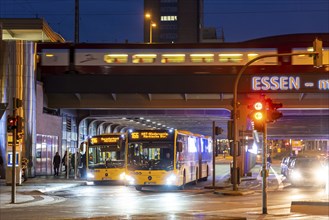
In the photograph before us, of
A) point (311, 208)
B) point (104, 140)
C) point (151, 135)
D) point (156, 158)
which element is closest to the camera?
point (311, 208)

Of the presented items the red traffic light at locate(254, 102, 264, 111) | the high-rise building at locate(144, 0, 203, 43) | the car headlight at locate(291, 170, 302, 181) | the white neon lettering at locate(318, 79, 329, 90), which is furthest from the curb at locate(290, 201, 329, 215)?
the high-rise building at locate(144, 0, 203, 43)

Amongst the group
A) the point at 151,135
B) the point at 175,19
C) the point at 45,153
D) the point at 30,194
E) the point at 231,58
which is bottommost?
the point at 30,194

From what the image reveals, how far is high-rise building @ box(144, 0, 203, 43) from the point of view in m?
176

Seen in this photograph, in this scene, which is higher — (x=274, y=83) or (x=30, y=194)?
(x=274, y=83)

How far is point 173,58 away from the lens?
151ft

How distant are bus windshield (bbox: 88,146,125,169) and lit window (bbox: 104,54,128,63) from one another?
1050 cm

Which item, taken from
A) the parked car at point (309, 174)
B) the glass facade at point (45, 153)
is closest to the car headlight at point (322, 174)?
the parked car at point (309, 174)

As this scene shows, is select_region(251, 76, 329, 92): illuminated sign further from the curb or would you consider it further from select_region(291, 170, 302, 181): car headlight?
the curb

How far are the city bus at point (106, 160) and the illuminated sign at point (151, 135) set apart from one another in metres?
4.96

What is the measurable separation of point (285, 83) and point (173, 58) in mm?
8293

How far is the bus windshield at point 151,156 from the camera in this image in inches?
1212

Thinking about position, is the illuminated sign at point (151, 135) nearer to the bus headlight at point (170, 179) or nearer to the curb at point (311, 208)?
the bus headlight at point (170, 179)

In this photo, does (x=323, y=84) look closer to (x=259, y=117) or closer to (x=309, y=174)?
(x=309, y=174)

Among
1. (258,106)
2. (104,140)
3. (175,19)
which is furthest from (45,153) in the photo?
(175,19)
